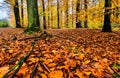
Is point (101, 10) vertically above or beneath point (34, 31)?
above

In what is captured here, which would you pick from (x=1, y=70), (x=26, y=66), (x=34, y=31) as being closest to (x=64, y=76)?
(x=26, y=66)

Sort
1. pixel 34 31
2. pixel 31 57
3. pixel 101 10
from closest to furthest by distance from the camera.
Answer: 1. pixel 31 57
2. pixel 101 10
3. pixel 34 31

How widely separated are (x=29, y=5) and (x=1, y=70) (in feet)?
19.8

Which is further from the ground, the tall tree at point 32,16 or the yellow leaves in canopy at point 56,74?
the tall tree at point 32,16

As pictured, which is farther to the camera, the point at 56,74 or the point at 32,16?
the point at 32,16

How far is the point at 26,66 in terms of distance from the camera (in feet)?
10.6

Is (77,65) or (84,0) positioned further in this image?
(84,0)

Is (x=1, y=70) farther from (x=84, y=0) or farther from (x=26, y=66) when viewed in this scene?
(x=84, y=0)

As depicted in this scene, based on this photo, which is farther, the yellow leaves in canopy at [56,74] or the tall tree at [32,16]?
the tall tree at [32,16]

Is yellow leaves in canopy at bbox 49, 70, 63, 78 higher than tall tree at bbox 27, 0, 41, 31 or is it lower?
lower

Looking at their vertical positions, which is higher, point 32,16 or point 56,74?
point 32,16

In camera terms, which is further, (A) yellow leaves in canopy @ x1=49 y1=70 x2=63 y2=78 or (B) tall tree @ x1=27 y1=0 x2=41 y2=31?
(B) tall tree @ x1=27 y1=0 x2=41 y2=31

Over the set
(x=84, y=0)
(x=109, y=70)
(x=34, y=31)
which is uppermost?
(x=84, y=0)

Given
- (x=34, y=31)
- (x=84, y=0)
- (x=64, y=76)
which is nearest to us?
(x=64, y=76)
